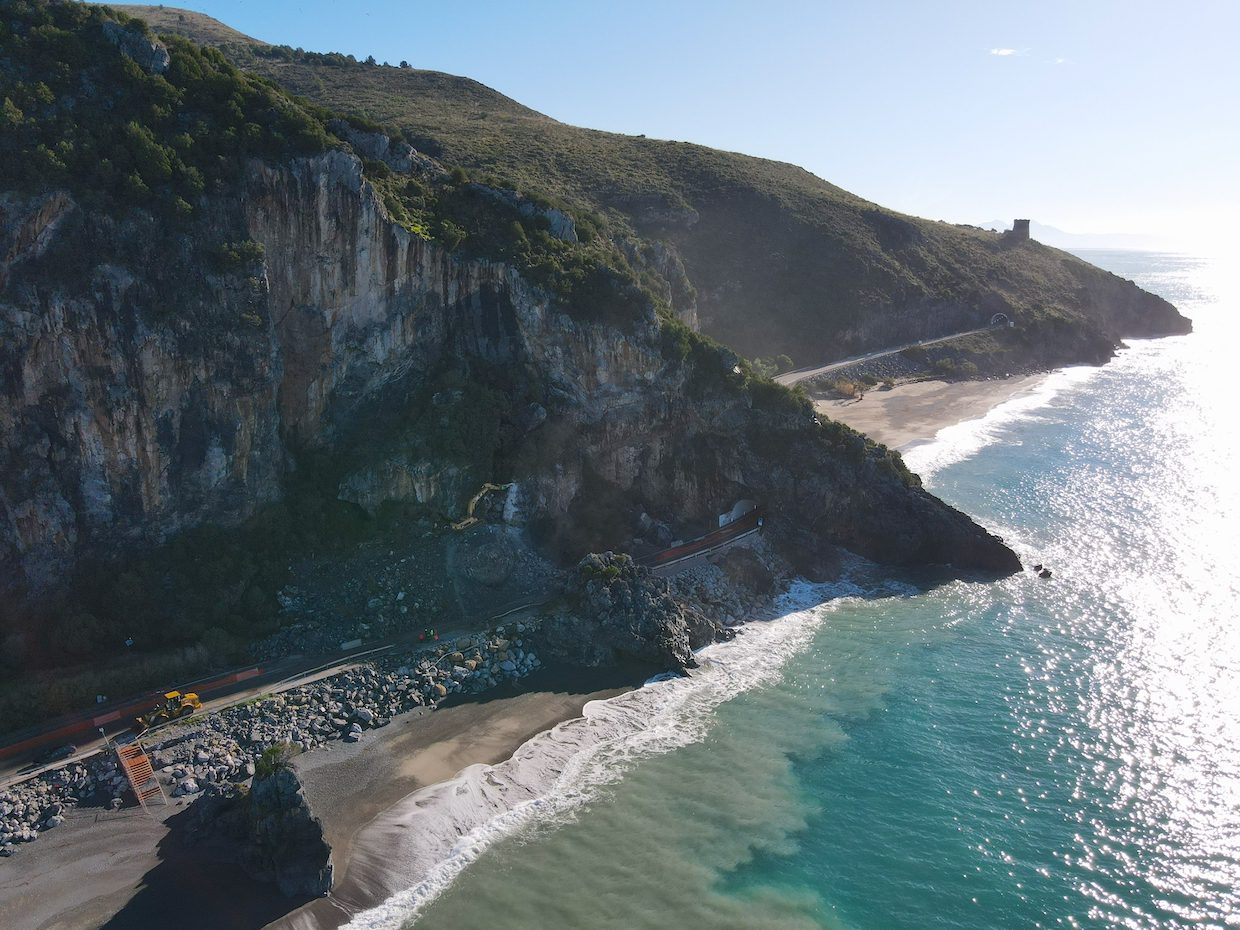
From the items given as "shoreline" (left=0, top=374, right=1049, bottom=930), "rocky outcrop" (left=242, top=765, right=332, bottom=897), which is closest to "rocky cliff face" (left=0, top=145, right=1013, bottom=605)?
"shoreline" (left=0, top=374, right=1049, bottom=930)

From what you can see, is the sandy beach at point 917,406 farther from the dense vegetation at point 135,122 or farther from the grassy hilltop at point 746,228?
the dense vegetation at point 135,122

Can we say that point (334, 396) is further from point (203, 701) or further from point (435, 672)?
point (203, 701)

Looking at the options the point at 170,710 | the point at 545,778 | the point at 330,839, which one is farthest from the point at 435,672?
the point at 170,710

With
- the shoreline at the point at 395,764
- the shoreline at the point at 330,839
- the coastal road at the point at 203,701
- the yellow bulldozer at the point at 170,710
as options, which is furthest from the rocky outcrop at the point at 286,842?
the yellow bulldozer at the point at 170,710

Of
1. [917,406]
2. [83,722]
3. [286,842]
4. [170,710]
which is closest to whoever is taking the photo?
[286,842]

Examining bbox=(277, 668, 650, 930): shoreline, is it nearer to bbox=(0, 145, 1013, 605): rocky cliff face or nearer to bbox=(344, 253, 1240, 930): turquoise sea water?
bbox=(344, 253, 1240, 930): turquoise sea water
